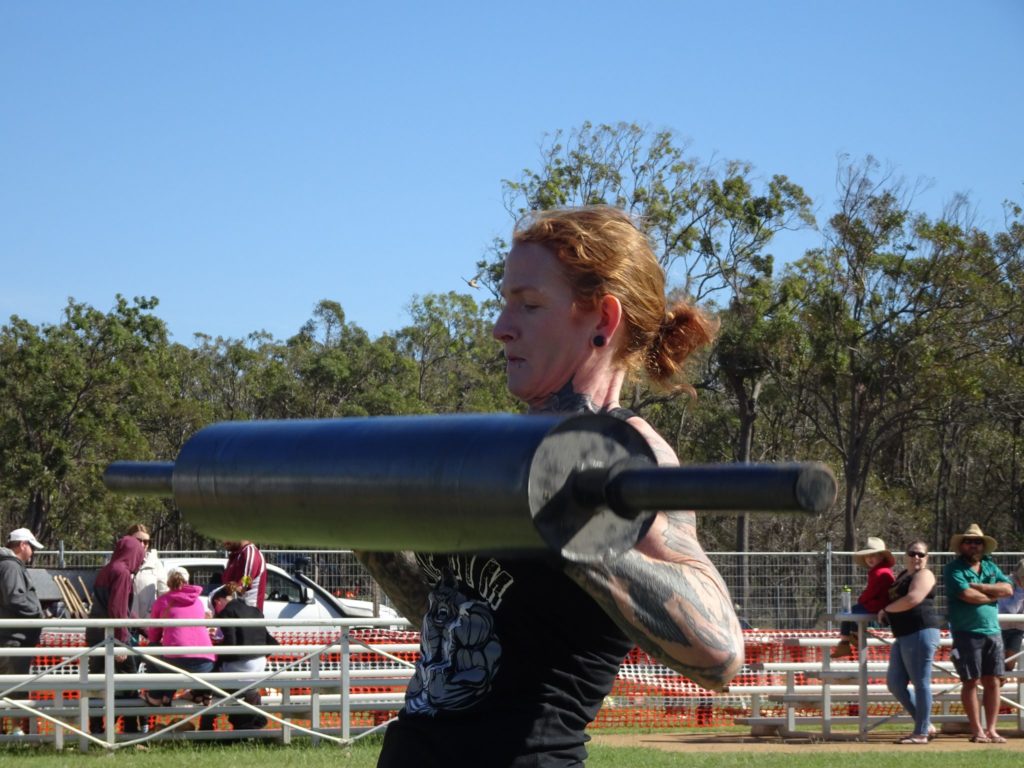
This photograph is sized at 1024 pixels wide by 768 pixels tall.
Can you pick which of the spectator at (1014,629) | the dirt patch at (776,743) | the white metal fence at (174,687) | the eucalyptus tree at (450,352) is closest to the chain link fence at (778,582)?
the spectator at (1014,629)

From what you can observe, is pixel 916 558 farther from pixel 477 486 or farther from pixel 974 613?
pixel 477 486

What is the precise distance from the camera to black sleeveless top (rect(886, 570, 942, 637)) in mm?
12461

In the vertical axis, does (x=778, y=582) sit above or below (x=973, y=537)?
below

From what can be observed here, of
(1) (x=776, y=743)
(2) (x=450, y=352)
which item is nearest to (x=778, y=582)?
(1) (x=776, y=743)

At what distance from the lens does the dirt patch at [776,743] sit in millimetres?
12031

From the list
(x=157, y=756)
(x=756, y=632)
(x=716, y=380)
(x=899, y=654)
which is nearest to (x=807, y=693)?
(x=899, y=654)

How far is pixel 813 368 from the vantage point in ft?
122

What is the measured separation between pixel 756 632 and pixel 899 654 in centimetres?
429

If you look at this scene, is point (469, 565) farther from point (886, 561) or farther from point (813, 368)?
point (813, 368)

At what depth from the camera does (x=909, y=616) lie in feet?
41.1

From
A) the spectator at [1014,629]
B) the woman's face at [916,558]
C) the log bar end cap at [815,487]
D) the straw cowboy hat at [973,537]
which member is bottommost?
the spectator at [1014,629]

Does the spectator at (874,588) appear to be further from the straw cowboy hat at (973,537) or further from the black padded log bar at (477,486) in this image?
the black padded log bar at (477,486)

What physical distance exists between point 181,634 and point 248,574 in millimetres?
991

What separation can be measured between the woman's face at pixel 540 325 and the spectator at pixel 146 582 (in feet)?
38.8
